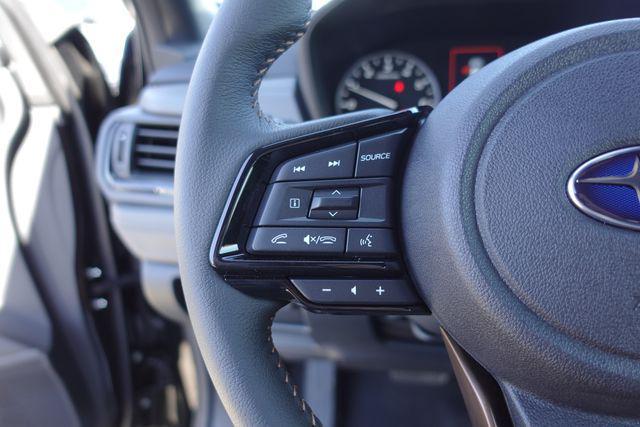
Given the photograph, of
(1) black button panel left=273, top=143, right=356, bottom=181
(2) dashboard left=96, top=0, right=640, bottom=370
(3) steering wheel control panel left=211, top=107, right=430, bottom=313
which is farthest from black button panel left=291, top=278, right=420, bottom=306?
(2) dashboard left=96, top=0, right=640, bottom=370

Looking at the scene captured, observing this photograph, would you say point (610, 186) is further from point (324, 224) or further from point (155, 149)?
point (155, 149)

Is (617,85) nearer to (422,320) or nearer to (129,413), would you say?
(422,320)

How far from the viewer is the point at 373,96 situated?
153cm

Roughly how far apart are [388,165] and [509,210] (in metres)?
0.16

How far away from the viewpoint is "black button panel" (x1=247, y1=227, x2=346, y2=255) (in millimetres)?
756

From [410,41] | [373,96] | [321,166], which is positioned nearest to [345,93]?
[373,96]

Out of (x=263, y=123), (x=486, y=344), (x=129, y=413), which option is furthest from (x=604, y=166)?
(x=129, y=413)

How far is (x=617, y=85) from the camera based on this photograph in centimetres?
67

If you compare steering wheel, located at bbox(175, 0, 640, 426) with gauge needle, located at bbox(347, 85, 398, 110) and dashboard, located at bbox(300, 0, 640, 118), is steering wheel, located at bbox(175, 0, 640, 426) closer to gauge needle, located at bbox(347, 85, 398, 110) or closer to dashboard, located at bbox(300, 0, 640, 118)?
dashboard, located at bbox(300, 0, 640, 118)

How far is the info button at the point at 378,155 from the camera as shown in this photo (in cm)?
77

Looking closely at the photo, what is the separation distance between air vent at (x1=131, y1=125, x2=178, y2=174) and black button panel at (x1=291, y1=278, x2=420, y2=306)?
807 millimetres

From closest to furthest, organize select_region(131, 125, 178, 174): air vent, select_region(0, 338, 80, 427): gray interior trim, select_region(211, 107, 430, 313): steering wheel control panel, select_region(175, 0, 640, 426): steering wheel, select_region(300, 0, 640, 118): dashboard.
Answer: select_region(175, 0, 640, 426): steering wheel, select_region(211, 107, 430, 313): steering wheel control panel, select_region(300, 0, 640, 118): dashboard, select_region(131, 125, 178, 174): air vent, select_region(0, 338, 80, 427): gray interior trim

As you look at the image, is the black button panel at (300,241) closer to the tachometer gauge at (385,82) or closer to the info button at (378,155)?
the info button at (378,155)

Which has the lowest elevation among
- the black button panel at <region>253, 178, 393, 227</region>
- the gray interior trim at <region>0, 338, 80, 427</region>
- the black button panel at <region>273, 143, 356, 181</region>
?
the gray interior trim at <region>0, 338, 80, 427</region>
